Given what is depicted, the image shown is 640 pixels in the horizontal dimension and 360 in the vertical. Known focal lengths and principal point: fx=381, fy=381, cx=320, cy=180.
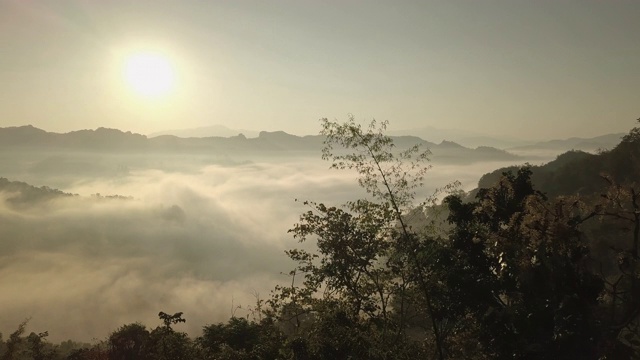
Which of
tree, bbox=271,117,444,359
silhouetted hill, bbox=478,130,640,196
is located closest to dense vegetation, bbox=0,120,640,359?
tree, bbox=271,117,444,359

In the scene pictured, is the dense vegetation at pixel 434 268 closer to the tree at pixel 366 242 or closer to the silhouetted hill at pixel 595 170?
the tree at pixel 366 242

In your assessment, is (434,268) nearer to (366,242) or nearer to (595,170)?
(366,242)

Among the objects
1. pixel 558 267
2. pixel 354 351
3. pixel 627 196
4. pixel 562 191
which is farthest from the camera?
pixel 562 191

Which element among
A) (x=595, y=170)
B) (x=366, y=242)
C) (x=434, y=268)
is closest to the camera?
(x=434, y=268)

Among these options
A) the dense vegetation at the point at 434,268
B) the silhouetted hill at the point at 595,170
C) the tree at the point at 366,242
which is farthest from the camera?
the silhouetted hill at the point at 595,170

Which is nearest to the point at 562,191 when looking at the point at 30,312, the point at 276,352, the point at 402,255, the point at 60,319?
the point at 402,255

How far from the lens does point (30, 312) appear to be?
199625 mm

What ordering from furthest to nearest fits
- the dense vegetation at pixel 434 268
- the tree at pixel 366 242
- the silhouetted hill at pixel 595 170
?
the silhouetted hill at pixel 595 170
the tree at pixel 366 242
the dense vegetation at pixel 434 268

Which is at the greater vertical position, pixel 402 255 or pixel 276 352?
pixel 402 255

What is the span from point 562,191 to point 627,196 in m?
67.1

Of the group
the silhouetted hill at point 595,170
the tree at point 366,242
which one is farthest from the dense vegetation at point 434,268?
the silhouetted hill at point 595,170

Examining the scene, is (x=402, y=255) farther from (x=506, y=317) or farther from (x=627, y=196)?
(x=627, y=196)

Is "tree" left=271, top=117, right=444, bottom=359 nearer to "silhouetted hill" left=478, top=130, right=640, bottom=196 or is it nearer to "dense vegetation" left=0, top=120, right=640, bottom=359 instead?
"dense vegetation" left=0, top=120, right=640, bottom=359

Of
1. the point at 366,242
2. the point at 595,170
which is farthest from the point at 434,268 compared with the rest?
the point at 595,170
